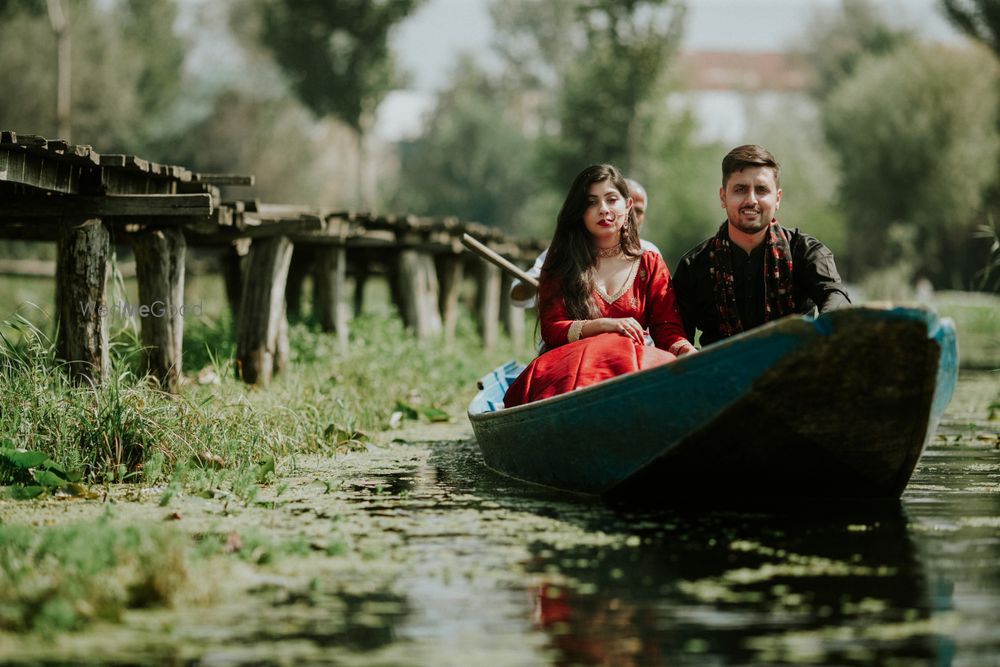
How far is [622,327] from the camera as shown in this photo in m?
6.75

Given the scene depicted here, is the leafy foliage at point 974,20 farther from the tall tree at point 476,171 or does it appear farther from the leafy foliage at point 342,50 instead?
the tall tree at point 476,171

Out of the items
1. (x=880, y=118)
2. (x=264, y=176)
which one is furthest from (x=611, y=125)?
(x=264, y=176)

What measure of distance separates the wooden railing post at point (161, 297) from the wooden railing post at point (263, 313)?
4.40ft

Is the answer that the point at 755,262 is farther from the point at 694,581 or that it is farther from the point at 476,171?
the point at 476,171

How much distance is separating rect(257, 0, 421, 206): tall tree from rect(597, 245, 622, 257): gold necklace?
30063 millimetres

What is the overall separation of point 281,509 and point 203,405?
1.60m

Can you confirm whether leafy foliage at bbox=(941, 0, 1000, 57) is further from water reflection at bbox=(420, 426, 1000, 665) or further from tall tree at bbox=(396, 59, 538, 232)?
water reflection at bbox=(420, 426, 1000, 665)

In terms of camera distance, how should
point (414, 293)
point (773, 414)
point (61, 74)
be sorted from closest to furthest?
point (773, 414), point (414, 293), point (61, 74)

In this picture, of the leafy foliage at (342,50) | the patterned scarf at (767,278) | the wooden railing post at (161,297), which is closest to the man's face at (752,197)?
the patterned scarf at (767,278)

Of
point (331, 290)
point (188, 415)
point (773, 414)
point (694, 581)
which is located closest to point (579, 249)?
point (773, 414)

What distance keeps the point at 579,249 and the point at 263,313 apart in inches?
175

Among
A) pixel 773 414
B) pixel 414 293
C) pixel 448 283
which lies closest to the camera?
pixel 773 414

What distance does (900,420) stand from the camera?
5.83 metres

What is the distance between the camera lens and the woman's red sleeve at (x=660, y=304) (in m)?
7.08
